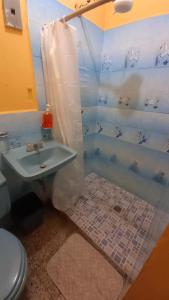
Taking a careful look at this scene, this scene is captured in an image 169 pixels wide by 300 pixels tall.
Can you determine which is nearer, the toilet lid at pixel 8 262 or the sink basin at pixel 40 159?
the toilet lid at pixel 8 262

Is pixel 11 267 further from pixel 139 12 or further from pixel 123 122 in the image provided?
pixel 139 12

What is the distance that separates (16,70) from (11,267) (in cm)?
123

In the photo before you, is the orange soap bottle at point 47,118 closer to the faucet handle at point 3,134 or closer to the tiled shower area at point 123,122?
the tiled shower area at point 123,122

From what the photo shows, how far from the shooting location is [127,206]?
1.73 m

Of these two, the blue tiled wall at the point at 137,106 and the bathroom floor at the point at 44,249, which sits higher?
the blue tiled wall at the point at 137,106

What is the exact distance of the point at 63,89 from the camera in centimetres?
120

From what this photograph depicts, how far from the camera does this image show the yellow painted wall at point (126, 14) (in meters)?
1.19

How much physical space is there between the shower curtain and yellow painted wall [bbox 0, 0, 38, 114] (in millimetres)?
136

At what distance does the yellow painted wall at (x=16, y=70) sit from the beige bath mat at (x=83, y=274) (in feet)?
4.16


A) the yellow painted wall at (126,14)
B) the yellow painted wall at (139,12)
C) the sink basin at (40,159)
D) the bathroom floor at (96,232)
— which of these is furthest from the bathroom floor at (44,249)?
the yellow painted wall at (139,12)

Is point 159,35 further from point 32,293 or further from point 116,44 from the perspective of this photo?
point 32,293

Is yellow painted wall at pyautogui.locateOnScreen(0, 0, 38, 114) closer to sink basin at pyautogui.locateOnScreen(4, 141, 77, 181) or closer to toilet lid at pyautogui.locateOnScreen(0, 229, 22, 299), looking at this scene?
sink basin at pyautogui.locateOnScreen(4, 141, 77, 181)

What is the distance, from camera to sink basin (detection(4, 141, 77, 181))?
0.95 meters

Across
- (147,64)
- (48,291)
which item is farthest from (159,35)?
(48,291)
